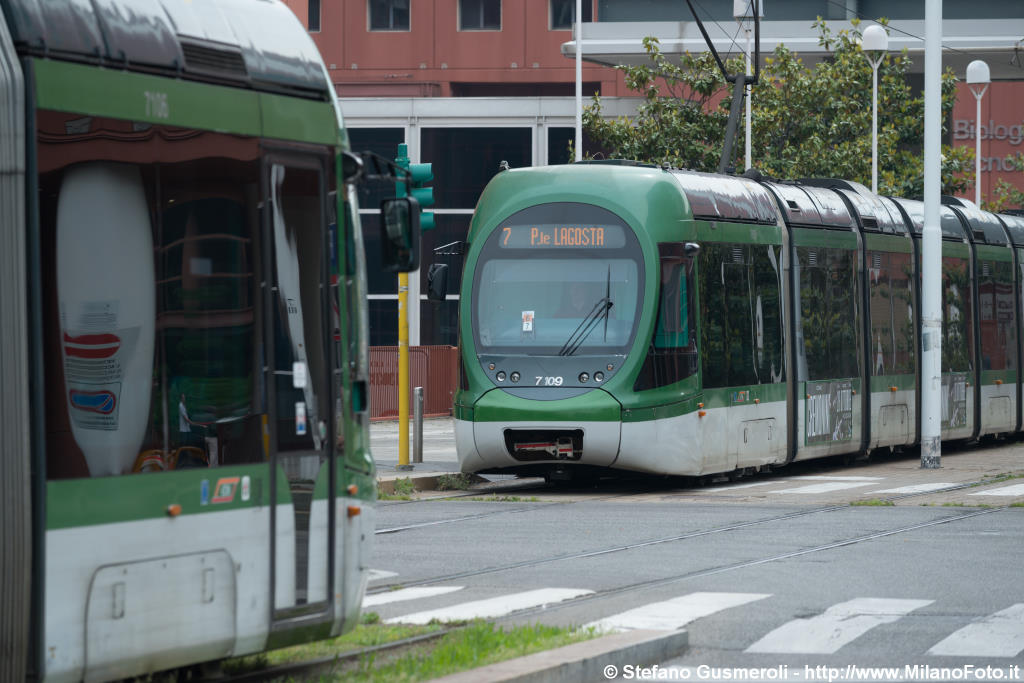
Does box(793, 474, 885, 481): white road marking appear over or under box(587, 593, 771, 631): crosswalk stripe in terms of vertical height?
under

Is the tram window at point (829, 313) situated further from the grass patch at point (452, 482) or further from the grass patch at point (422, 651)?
the grass patch at point (422, 651)

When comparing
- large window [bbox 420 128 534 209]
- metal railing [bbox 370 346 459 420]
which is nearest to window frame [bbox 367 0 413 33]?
large window [bbox 420 128 534 209]

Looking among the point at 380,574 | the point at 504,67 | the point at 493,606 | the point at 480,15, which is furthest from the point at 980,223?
the point at 480,15

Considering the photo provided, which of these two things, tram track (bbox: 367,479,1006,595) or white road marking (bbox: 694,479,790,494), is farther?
white road marking (bbox: 694,479,790,494)

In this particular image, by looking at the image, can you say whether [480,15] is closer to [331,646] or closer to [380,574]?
[380,574]

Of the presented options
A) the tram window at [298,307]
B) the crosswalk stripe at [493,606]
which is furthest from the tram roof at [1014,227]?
the tram window at [298,307]

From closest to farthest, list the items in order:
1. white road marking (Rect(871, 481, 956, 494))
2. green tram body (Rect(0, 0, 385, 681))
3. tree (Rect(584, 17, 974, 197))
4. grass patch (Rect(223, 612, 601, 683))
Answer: green tram body (Rect(0, 0, 385, 681)) → grass patch (Rect(223, 612, 601, 683)) → white road marking (Rect(871, 481, 956, 494)) → tree (Rect(584, 17, 974, 197))

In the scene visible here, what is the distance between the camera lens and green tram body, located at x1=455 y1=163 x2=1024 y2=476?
729 inches

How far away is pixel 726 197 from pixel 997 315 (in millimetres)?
9904

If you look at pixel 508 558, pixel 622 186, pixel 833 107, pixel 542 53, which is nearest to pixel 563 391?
pixel 622 186

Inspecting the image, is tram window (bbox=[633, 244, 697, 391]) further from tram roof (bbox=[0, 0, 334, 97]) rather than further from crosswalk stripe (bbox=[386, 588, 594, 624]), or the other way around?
tram roof (bbox=[0, 0, 334, 97])

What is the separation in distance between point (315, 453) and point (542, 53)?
52774mm

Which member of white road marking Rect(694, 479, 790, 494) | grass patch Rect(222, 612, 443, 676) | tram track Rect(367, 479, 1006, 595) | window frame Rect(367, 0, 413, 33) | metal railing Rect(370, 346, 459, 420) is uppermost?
window frame Rect(367, 0, 413, 33)

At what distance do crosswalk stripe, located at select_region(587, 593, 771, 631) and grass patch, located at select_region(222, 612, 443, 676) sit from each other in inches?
39.2
